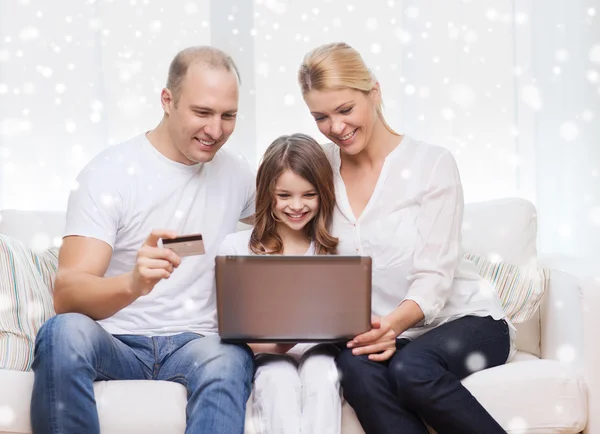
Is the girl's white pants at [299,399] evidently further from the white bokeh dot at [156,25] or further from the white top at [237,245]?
the white bokeh dot at [156,25]

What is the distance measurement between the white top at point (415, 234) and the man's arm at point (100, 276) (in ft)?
1.74

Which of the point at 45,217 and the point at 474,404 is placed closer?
the point at 474,404

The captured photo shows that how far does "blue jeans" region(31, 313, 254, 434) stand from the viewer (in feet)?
4.75

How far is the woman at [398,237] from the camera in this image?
165 centimetres

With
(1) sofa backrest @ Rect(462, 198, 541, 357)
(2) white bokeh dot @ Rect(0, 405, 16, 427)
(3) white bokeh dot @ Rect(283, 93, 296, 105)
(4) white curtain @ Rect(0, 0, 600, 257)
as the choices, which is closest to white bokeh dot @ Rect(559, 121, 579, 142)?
Answer: (4) white curtain @ Rect(0, 0, 600, 257)

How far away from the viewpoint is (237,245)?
187 centimetres

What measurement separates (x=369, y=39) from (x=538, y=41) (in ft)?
1.99

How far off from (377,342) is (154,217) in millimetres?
628

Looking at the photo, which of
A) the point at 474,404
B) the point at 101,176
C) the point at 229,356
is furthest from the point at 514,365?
the point at 101,176

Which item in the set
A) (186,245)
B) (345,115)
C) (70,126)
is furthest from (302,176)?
(70,126)

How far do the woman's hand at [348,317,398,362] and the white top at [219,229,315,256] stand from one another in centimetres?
33

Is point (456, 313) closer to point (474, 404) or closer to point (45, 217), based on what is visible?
point (474, 404)

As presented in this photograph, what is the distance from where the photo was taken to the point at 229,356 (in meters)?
1.58

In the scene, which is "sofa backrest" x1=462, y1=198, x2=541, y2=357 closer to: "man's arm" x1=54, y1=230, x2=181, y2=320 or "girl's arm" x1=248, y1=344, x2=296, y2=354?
"girl's arm" x1=248, y1=344, x2=296, y2=354
